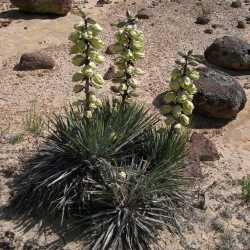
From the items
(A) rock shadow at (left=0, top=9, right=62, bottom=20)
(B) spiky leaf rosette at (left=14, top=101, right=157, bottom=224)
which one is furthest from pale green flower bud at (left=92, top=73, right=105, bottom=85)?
(A) rock shadow at (left=0, top=9, right=62, bottom=20)

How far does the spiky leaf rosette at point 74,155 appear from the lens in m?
5.81

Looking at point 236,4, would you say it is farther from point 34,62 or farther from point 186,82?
point 186,82

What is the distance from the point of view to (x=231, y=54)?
34.7 feet

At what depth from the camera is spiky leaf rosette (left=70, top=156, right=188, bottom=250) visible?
568cm

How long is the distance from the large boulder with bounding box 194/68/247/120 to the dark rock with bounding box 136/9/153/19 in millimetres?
4118

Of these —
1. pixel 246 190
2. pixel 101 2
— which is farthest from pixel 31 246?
pixel 101 2

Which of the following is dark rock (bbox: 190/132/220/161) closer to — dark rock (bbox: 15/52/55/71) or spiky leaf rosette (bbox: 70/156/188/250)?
spiky leaf rosette (bbox: 70/156/188/250)

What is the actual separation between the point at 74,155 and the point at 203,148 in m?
2.50

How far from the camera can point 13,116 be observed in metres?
8.57

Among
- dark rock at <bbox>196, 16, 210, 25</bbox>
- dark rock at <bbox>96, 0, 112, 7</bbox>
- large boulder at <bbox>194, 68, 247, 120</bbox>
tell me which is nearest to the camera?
large boulder at <bbox>194, 68, 247, 120</bbox>

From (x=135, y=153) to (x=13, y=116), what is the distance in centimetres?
306

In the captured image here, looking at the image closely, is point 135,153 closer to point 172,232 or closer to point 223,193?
point 172,232

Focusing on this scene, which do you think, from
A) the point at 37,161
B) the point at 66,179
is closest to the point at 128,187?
the point at 66,179

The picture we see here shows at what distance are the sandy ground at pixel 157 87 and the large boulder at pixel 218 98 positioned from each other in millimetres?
288
